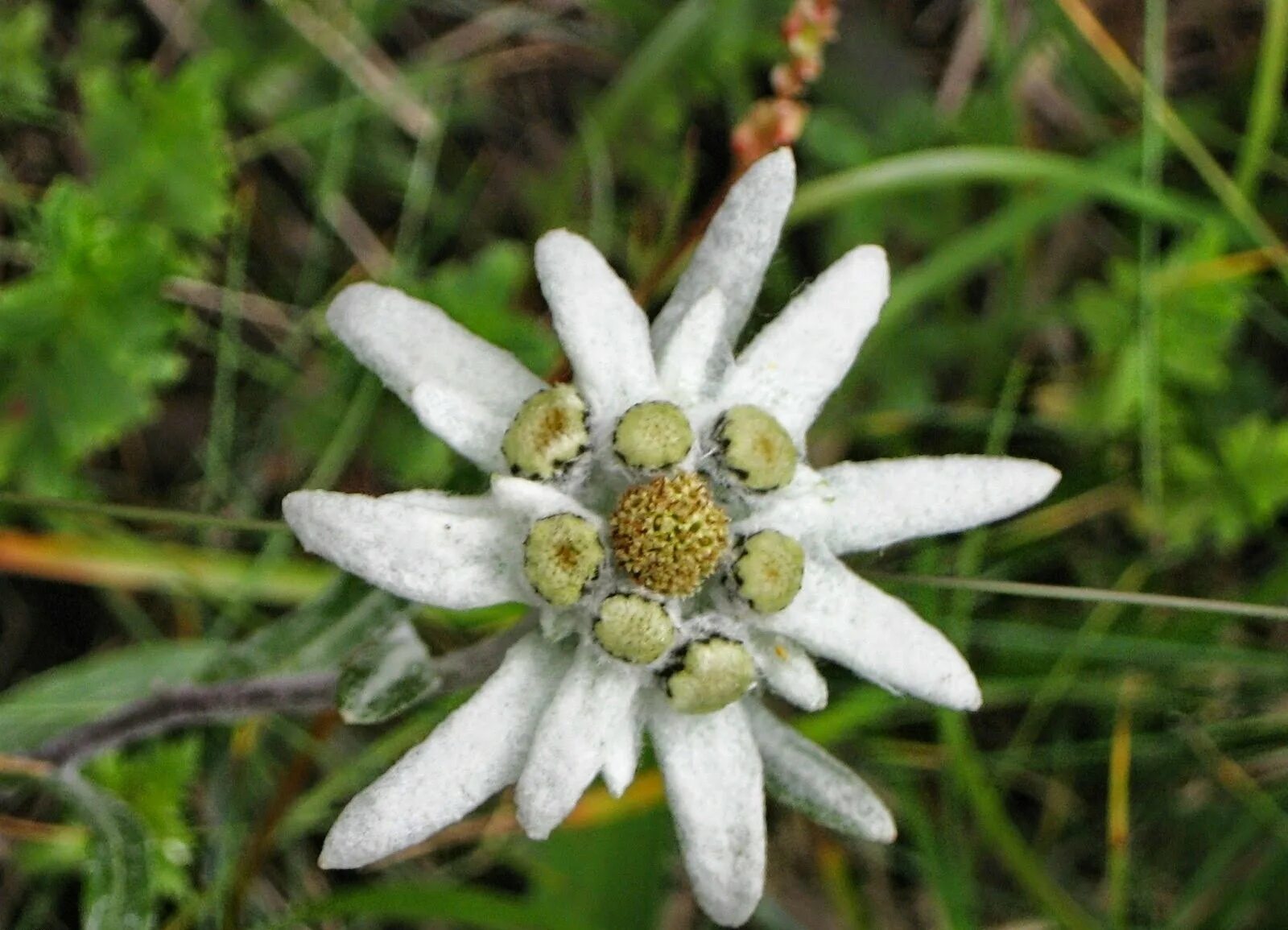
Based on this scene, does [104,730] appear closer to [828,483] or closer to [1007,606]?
[828,483]

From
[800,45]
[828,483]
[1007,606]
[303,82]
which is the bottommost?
[828,483]

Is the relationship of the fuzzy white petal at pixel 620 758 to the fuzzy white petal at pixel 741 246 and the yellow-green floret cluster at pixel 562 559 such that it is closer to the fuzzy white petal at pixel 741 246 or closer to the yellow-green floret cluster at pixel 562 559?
the yellow-green floret cluster at pixel 562 559

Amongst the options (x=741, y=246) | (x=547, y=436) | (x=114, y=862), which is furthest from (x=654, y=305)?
(x=114, y=862)

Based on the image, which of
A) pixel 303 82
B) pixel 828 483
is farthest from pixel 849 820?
pixel 303 82

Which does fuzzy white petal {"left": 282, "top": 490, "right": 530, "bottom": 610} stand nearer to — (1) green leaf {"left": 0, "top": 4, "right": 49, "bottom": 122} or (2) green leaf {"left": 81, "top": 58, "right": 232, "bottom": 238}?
(2) green leaf {"left": 81, "top": 58, "right": 232, "bottom": 238}

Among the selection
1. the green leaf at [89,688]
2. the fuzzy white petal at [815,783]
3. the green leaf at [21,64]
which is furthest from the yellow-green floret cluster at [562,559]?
the green leaf at [21,64]

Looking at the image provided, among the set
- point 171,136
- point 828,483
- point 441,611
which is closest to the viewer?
point 828,483

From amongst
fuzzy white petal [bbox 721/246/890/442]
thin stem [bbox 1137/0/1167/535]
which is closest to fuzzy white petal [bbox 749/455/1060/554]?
fuzzy white petal [bbox 721/246/890/442]

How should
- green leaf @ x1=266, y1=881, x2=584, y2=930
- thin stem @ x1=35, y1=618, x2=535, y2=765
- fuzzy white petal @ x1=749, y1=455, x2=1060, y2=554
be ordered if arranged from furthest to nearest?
green leaf @ x1=266, y1=881, x2=584, y2=930 < thin stem @ x1=35, y1=618, x2=535, y2=765 < fuzzy white petal @ x1=749, y1=455, x2=1060, y2=554
